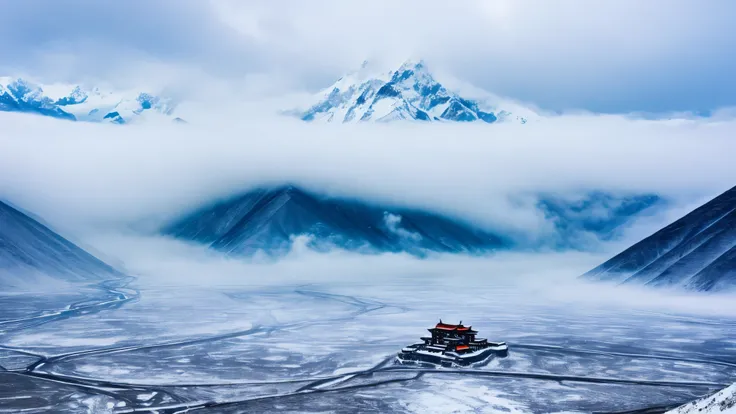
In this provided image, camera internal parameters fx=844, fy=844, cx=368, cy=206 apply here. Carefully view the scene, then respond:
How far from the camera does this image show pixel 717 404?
62.1 metres

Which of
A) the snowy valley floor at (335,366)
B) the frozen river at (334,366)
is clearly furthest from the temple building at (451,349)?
the snowy valley floor at (335,366)

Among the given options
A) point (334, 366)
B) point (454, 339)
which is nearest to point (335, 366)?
point (334, 366)

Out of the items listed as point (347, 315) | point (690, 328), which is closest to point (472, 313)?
point (347, 315)

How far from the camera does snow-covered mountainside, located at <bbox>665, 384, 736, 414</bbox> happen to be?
6034 centimetres

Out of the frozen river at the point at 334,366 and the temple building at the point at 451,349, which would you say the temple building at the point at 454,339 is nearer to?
the temple building at the point at 451,349

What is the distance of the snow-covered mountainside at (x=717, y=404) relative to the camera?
2376 inches

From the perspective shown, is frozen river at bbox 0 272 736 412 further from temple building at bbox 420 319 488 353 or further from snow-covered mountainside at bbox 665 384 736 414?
snow-covered mountainside at bbox 665 384 736 414

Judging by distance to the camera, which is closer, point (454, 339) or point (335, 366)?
point (335, 366)

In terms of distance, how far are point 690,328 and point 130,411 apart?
116 meters

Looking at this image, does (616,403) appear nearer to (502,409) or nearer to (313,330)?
(502,409)

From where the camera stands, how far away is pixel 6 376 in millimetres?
98375

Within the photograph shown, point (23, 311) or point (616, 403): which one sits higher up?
point (23, 311)

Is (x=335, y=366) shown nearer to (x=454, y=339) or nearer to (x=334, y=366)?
(x=334, y=366)

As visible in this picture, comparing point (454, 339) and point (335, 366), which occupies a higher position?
point (454, 339)
